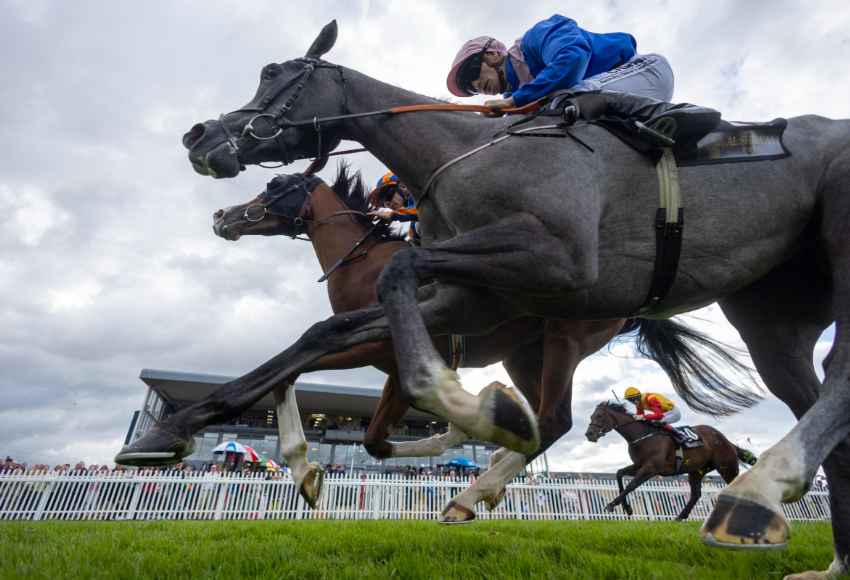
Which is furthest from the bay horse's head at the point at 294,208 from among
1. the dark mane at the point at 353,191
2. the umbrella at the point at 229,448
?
the umbrella at the point at 229,448

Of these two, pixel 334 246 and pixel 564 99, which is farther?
pixel 334 246

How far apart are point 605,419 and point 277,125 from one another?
12451 mm

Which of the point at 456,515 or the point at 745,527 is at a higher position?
the point at 456,515

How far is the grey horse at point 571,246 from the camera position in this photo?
2.19 metres

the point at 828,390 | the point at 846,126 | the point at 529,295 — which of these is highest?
the point at 846,126

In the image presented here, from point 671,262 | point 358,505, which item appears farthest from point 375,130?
point 358,505

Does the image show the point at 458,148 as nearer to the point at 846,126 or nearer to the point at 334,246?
the point at 846,126

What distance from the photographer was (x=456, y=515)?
416 cm

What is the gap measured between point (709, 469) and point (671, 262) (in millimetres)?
12711

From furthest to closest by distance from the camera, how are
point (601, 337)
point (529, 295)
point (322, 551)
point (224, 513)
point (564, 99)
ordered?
1. point (224, 513)
2. point (601, 337)
3. point (322, 551)
4. point (564, 99)
5. point (529, 295)

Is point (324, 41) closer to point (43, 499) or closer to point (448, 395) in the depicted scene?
point (448, 395)

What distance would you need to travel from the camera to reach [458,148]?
3006mm

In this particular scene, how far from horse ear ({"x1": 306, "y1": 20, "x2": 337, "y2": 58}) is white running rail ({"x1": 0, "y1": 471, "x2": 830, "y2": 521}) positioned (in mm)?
12802

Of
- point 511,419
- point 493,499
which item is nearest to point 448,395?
point 511,419
